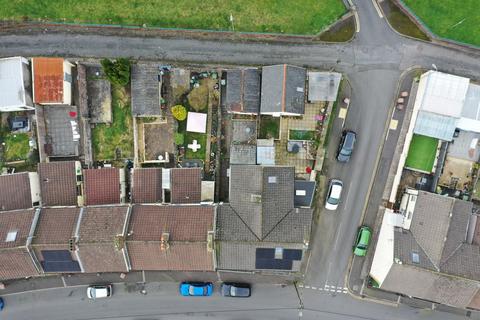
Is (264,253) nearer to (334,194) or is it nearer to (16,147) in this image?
(334,194)

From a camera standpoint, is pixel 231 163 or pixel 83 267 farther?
pixel 231 163

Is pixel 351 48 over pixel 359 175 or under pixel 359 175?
over

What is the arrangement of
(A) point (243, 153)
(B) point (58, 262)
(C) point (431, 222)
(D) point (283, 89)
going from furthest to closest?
(A) point (243, 153) < (D) point (283, 89) < (B) point (58, 262) < (C) point (431, 222)

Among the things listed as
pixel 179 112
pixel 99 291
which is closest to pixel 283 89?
pixel 179 112

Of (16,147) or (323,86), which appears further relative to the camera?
(16,147)

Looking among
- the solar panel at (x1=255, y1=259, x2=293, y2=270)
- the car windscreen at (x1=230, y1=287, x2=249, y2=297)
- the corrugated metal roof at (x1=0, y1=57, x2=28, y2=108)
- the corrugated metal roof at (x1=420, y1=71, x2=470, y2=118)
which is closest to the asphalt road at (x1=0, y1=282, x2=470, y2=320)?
the car windscreen at (x1=230, y1=287, x2=249, y2=297)

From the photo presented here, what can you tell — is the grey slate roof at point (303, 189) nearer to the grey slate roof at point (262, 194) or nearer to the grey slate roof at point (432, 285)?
the grey slate roof at point (262, 194)

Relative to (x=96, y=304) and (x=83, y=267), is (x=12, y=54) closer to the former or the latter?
(x=83, y=267)

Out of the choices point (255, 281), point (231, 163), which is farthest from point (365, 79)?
point (255, 281)
